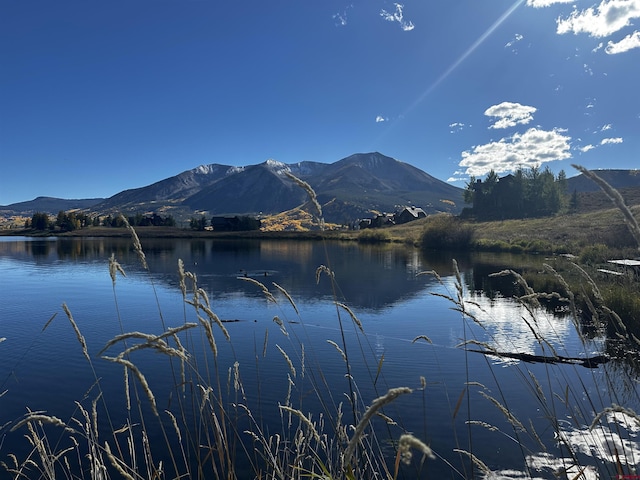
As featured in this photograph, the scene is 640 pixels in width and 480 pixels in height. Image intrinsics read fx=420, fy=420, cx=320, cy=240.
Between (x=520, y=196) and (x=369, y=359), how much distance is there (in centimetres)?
9904

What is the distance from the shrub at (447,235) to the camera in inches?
2511

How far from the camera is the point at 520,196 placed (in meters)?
101

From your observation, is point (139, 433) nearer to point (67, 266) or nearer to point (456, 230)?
point (67, 266)

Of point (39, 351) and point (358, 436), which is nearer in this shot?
point (358, 436)

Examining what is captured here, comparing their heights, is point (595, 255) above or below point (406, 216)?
below

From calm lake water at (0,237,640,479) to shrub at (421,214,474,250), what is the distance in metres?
29.8

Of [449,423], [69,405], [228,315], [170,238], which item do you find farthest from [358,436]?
[170,238]

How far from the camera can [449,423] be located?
10.2 m

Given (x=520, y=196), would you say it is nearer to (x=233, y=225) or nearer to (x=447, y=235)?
(x=447, y=235)

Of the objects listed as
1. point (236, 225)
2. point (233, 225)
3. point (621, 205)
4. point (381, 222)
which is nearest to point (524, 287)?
point (621, 205)

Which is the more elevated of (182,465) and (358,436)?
(358,436)

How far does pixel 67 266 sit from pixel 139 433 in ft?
140

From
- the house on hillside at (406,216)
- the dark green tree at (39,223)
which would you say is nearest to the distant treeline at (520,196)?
the house on hillside at (406,216)

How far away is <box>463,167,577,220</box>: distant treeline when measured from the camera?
97.0m
